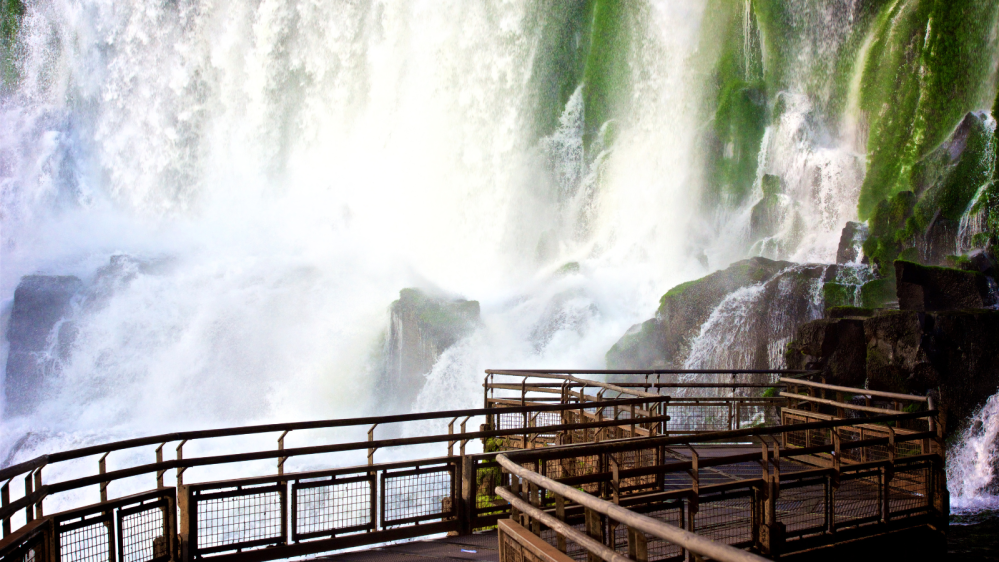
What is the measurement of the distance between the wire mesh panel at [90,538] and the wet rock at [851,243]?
25.2 m

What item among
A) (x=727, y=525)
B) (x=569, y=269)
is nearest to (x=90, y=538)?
(x=727, y=525)

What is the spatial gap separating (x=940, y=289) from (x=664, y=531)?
59.2 ft

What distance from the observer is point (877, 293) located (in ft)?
65.6

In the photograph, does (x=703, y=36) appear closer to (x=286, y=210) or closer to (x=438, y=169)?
(x=438, y=169)

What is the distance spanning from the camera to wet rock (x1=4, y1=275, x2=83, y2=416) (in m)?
41.2

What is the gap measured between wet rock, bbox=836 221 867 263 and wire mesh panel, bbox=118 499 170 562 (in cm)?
2475

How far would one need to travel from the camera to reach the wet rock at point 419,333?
32344mm

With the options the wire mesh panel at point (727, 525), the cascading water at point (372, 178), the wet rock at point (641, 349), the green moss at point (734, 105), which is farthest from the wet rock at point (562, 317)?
the wire mesh panel at point (727, 525)

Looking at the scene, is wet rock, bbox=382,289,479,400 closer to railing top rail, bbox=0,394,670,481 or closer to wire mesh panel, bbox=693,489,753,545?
railing top rail, bbox=0,394,670,481

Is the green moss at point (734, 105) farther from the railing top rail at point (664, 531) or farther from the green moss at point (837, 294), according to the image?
the railing top rail at point (664, 531)

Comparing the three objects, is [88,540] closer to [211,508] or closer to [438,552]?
[211,508]

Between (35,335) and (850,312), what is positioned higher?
(850,312)

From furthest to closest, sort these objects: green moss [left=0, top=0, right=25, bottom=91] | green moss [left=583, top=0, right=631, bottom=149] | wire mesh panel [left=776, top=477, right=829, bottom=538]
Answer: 1. green moss [left=0, top=0, right=25, bottom=91]
2. green moss [left=583, top=0, right=631, bottom=149]
3. wire mesh panel [left=776, top=477, right=829, bottom=538]

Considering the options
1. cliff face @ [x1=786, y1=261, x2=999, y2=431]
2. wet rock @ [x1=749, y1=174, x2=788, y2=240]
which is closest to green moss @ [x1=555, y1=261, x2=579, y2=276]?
wet rock @ [x1=749, y1=174, x2=788, y2=240]
